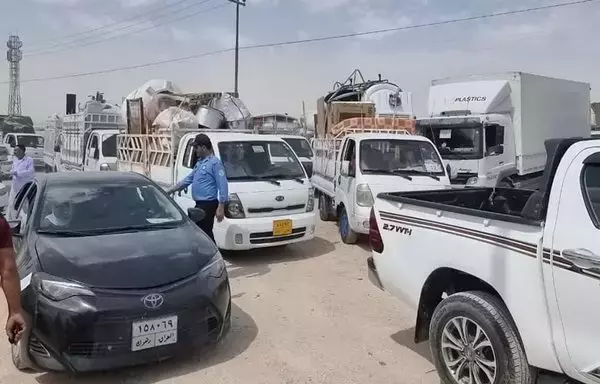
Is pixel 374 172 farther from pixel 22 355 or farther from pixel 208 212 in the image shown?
pixel 22 355

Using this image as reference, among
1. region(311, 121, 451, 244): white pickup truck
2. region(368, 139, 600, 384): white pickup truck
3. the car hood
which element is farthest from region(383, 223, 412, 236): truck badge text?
region(311, 121, 451, 244): white pickup truck

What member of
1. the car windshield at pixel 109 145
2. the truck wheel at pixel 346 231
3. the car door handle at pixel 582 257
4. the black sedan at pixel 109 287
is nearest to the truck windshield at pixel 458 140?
the truck wheel at pixel 346 231

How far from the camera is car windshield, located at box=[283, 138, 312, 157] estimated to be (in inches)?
642

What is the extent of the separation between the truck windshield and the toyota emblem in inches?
366

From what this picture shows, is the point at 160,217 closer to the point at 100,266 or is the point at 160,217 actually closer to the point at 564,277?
the point at 100,266

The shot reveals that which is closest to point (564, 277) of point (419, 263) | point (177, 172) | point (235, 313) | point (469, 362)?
point (469, 362)

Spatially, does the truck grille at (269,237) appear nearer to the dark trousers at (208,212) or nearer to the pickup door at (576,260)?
the dark trousers at (208,212)

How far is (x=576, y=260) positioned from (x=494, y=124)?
10.1 m

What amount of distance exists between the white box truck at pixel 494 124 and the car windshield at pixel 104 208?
7840 millimetres

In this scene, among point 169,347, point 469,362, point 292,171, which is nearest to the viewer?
point 469,362

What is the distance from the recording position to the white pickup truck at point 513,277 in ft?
8.95

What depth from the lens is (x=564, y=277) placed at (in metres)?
2.76

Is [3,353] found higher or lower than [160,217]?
lower

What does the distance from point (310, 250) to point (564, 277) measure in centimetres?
566
